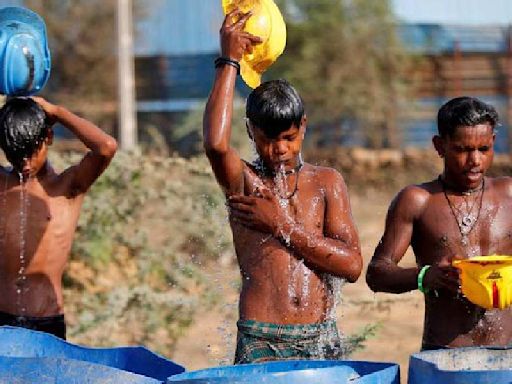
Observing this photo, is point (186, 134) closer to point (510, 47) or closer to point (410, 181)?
point (410, 181)

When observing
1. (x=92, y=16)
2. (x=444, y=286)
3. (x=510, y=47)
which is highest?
(x=92, y=16)

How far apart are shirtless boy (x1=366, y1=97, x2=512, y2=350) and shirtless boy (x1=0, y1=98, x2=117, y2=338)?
1.26 metres

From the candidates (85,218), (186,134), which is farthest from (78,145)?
(85,218)

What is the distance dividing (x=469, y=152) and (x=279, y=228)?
848 millimetres

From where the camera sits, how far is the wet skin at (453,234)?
4.23m

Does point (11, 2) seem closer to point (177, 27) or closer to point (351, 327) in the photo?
point (177, 27)

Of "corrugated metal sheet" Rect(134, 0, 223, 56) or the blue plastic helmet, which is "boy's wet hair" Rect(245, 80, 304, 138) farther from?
"corrugated metal sheet" Rect(134, 0, 223, 56)

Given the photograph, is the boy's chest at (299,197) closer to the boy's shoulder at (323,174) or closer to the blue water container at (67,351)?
the boy's shoulder at (323,174)

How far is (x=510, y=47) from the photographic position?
Answer: 1706cm

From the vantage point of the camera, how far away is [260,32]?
13.0 feet

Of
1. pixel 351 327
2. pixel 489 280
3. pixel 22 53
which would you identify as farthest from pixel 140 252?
pixel 489 280

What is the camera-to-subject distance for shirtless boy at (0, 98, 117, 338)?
15.7 ft

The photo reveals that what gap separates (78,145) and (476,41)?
5975mm

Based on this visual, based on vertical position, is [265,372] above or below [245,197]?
below
